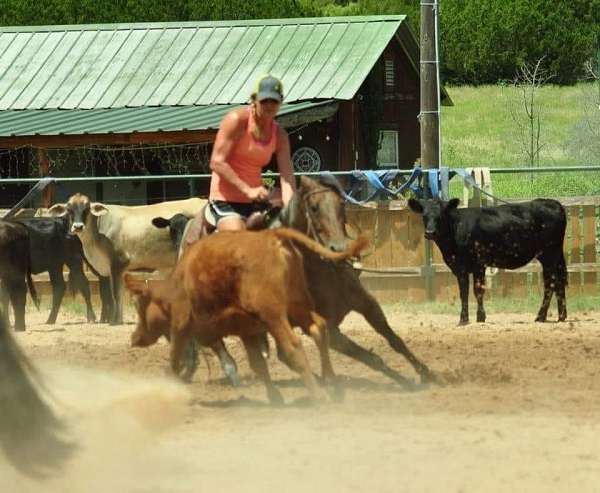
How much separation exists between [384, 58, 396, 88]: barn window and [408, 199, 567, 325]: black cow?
75.7ft

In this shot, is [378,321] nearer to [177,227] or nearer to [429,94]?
[177,227]

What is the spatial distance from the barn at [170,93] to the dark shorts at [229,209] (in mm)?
19213

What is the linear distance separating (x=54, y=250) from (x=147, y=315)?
8.21 meters

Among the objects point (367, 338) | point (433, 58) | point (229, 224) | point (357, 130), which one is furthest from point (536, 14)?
point (229, 224)

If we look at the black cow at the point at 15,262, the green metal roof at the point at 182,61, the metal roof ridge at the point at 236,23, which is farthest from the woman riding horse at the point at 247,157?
the metal roof ridge at the point at 236,23

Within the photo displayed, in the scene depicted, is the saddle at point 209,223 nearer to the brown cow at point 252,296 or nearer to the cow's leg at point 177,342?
the brown cow at point 252,296

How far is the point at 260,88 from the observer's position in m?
9.95

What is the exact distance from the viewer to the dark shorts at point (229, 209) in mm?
10484

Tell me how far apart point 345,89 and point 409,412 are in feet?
78.2

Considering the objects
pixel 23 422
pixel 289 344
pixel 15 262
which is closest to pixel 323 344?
pixel 289 344

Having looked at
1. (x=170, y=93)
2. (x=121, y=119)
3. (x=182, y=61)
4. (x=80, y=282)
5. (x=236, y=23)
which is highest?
(x=236, y=23)

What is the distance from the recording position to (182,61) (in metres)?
35.5

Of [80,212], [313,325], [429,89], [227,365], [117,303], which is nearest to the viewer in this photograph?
[313,325]

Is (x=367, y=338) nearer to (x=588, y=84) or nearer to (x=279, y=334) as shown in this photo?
(x=279, y=334)
